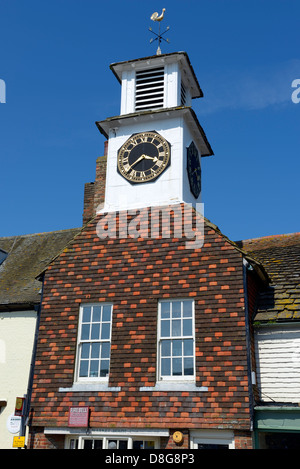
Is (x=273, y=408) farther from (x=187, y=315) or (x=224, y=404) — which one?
(x=187, y=315)

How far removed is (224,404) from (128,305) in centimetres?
357

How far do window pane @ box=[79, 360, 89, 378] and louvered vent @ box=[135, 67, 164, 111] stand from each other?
9064mm

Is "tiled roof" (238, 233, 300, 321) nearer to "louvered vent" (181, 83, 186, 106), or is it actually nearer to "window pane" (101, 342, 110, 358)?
"window pane" (101, 342, 110, 358)

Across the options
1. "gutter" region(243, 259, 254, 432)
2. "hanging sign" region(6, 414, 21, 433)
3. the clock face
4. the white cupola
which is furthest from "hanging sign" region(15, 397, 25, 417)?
the white cupola

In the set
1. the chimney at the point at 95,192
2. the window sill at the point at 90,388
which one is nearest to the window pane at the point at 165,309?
the window sill at the point at 90,388

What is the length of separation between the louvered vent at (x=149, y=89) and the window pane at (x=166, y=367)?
903 cm

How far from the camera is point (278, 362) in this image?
40.6 feet

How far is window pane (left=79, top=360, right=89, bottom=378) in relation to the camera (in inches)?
510

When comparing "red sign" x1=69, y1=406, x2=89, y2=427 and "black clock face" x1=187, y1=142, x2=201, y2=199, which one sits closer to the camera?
"red sign" x1=69, y1=406, x2=89, y2=427

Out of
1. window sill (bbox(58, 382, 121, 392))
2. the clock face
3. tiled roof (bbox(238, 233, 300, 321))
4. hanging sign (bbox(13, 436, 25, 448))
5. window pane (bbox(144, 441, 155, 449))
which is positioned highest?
the clock face

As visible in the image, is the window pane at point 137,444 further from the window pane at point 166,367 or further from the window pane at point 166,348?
the window pane at point 166,348

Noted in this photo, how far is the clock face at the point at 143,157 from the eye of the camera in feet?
51.9
